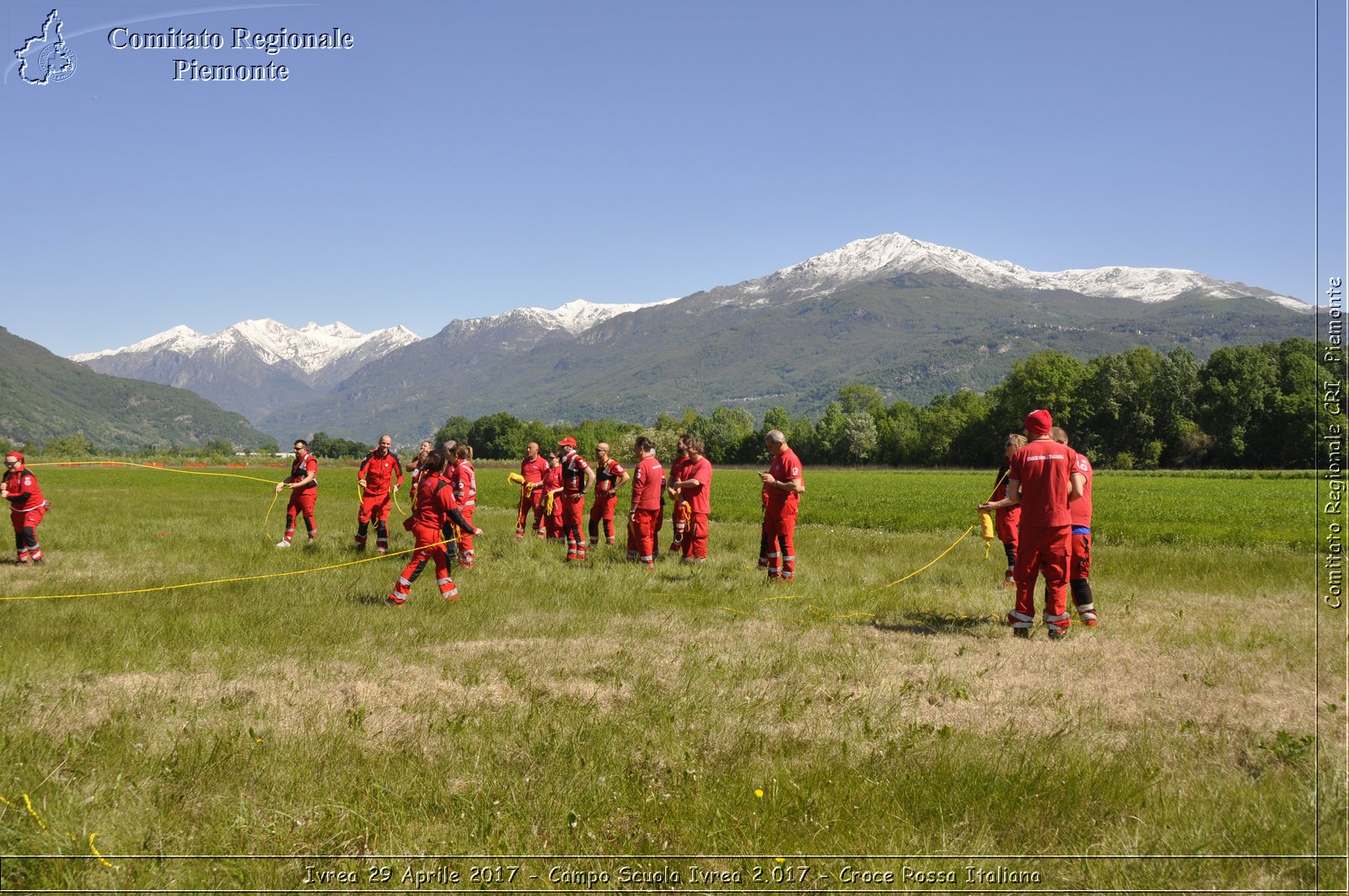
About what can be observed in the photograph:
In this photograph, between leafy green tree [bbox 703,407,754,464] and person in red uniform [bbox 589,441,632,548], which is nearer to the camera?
person in red uniform [bbox 589,441,632,548]

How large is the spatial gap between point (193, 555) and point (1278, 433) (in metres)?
84.5

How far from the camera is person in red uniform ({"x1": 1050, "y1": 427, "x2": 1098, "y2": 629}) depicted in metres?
9.29

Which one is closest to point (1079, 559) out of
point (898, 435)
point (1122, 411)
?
point (1122, 411)

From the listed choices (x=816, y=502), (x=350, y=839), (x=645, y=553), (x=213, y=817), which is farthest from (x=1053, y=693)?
(x=816, y=502)

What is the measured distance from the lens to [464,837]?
452 centimetres

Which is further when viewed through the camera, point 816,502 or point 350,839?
point 816,502

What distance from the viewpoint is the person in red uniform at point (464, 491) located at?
37.7ft

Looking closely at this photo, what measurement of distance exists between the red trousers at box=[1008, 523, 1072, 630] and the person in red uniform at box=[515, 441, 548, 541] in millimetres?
10620

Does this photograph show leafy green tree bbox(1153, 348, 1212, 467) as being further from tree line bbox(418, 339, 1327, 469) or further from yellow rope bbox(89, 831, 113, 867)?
yellow rope bbox(89, 831, 113, 867)

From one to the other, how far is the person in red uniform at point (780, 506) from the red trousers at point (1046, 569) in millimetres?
3659

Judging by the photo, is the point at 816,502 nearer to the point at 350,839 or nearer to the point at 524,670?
the point at 524,670

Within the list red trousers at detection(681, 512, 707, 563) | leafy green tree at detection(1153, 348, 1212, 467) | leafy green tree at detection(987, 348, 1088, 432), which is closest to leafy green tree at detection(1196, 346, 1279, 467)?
leafy green tree at detection(1153, 348, 1212, 467)

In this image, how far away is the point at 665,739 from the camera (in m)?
5.88

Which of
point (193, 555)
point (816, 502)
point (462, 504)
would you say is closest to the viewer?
point (462, 504)
